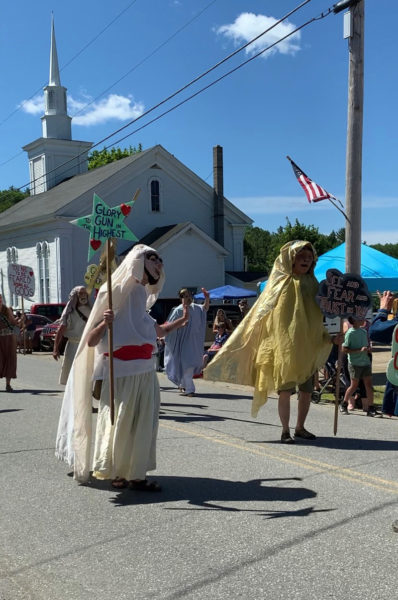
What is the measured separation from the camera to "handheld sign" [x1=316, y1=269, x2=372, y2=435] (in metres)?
6.95

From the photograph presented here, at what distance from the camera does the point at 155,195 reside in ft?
116

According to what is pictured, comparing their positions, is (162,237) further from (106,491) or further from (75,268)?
(106,491)

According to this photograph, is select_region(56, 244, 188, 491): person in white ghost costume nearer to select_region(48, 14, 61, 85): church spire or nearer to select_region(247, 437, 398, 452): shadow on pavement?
select_region(247, 437, 398, 452): shadow on pavement

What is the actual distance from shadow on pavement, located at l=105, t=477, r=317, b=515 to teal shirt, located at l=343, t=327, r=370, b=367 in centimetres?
415

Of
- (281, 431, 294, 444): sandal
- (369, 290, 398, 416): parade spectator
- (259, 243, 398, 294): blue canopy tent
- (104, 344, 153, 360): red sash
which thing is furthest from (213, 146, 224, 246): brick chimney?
(369, 290, 398, 416): parade spectator

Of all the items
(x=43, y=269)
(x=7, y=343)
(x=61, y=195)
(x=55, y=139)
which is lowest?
(x=7, y=343)

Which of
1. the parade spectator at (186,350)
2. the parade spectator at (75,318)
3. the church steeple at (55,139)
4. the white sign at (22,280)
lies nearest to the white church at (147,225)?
the church steeple at (55,139)

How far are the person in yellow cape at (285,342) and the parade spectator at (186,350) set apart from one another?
428 cm

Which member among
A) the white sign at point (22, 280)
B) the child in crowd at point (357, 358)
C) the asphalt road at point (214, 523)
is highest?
the white sign at point (22, 280)

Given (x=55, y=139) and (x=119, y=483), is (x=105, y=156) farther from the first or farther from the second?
(x=119, y=483)

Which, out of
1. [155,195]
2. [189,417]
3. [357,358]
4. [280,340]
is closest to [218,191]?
[155,195]

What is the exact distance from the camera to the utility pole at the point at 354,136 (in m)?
10.8

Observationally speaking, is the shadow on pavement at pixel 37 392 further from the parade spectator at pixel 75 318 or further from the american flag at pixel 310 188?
the american flag at pixel 310 188

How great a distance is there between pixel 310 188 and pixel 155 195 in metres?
24.5
